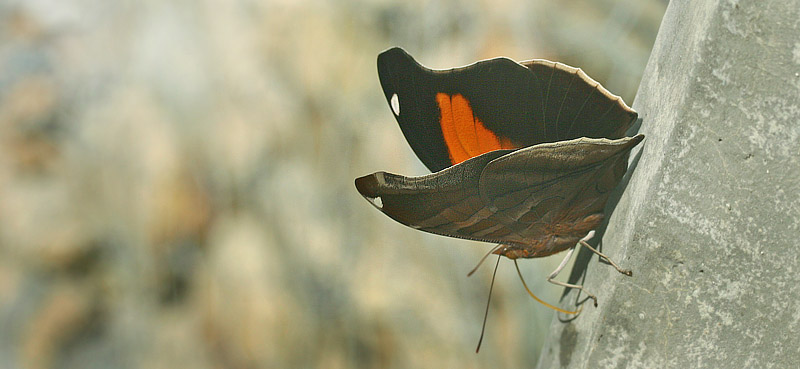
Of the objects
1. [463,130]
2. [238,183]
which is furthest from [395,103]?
[238,183]

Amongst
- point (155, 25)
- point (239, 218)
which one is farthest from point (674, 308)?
point (155, 25)

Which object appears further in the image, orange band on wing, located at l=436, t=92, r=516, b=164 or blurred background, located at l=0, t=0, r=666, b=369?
blurred background, located at l=0, t=0, r=666, b=369

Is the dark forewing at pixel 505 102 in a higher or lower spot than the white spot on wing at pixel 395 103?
higher

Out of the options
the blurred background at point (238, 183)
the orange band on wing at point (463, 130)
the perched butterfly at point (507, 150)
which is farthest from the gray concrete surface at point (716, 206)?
the blurred background at point (238, 183)

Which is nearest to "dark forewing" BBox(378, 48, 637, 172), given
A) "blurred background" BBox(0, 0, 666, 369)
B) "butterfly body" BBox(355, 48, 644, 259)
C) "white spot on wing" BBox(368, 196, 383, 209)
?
"butterfly body" BBox(355, 48, 644, 259)

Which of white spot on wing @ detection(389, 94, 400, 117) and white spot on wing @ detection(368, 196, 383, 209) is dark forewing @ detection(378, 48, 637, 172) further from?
white spot on wing @ detection(368, 196, 383, 209)

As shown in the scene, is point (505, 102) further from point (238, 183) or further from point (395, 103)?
point (238, 183)

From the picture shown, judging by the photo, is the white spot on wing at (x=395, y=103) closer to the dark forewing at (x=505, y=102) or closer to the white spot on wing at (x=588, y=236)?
the dark forewing at (x=505, y=102)

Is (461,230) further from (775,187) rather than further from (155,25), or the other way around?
(155,25)
